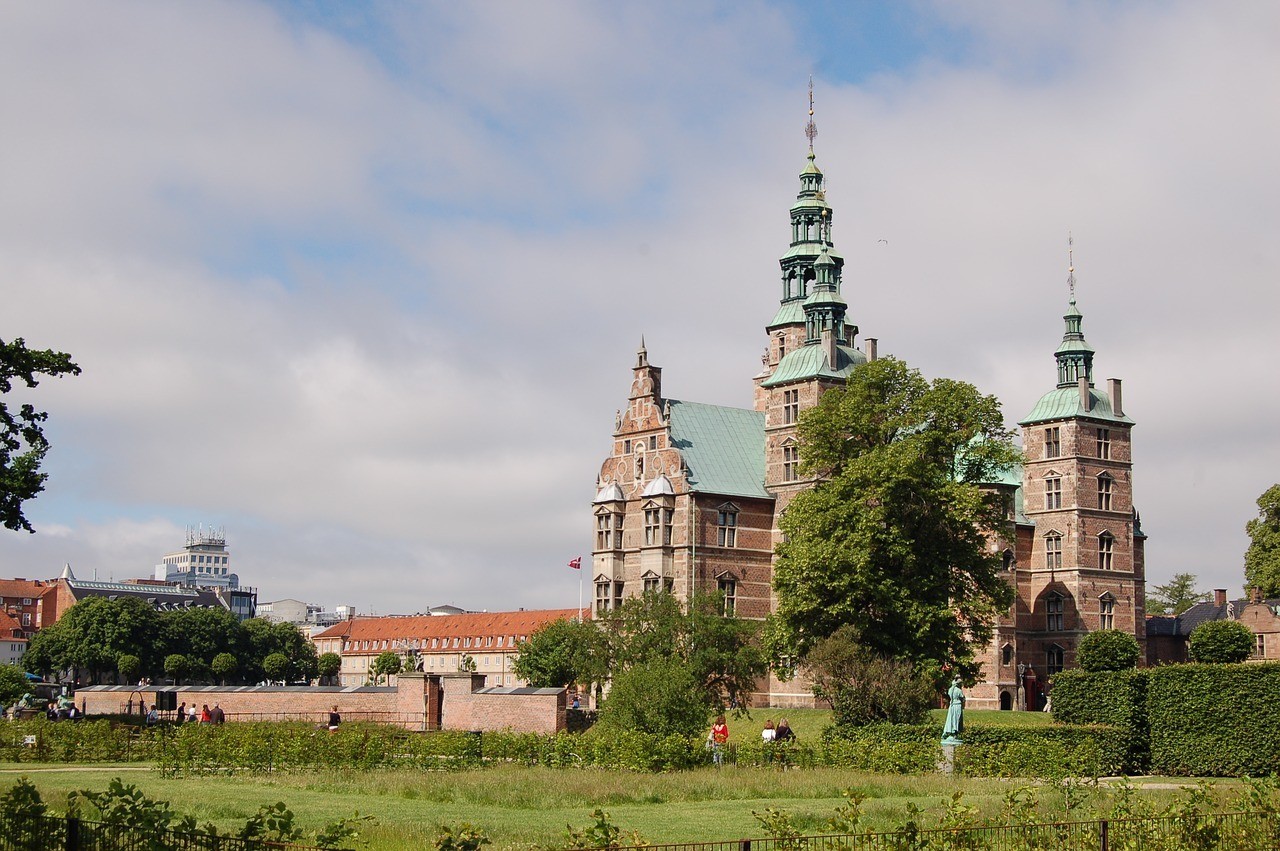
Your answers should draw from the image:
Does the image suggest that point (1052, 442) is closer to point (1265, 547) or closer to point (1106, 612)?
point (1106, 612)

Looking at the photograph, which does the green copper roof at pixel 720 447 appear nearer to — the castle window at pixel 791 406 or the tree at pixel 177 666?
the castle window at pixel 791 406

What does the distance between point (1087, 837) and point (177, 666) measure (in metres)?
97.2

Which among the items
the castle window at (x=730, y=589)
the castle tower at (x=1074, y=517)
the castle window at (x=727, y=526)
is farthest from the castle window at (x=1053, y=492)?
the castle window at (x=730, y=589)

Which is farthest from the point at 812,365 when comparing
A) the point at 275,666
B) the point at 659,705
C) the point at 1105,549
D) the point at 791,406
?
the point at 275,666

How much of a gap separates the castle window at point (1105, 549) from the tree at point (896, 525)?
22.2 m

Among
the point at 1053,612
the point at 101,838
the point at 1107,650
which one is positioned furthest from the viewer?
the point at 1053,612

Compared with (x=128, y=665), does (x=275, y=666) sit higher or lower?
lower

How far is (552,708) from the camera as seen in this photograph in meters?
46.2

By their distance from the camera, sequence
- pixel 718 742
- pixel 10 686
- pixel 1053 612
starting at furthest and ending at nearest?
1. pixel 1053 612
2. pixel 10 686
3. pixel 718 742

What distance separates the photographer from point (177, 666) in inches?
4154

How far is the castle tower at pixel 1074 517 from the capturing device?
231ft

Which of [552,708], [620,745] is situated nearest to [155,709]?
[552,708]

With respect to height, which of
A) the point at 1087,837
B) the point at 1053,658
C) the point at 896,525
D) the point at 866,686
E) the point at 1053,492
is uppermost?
the point at 1053,492

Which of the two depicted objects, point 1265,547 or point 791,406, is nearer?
point 791,406
